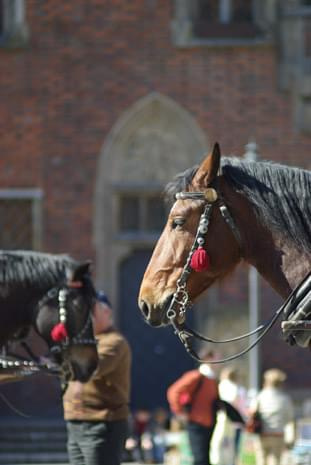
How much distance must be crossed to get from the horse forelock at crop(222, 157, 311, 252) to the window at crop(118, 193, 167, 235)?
13.4 meters

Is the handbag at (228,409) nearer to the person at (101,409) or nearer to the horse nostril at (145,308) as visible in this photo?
the person at (101,409)

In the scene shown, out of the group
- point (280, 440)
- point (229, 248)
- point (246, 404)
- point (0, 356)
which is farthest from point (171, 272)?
point (246, 404)

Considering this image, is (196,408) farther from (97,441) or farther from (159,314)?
(159,314)

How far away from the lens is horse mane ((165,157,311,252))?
19.7ft

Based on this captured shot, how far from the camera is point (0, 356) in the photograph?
942 cm

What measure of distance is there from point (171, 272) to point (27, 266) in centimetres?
355

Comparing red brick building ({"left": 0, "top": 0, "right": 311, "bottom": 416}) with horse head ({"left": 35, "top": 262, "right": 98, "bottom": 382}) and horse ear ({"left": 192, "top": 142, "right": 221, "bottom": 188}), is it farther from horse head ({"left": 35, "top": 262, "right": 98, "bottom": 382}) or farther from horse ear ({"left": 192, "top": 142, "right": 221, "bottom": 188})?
horse ear ({"left": 192, "top": 142, "right": 221, "bottom": 188})

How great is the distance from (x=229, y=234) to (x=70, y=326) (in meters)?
3.64

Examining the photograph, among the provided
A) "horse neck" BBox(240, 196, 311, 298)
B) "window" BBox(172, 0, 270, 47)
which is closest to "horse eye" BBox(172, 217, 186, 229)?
"horse neck" BBox(240, 196, 311, 298)

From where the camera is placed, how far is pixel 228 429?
15.1 meters

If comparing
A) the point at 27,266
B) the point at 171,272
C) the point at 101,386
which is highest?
the point at 171,272

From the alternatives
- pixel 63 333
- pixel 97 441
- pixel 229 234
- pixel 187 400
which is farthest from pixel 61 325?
pixel 229 234

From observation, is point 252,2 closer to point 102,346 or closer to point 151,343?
point 151,343

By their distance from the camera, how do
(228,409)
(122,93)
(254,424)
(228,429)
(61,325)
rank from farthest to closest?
(122,93) → (228,429) → (254,424) → (228,409) → (61,325)
